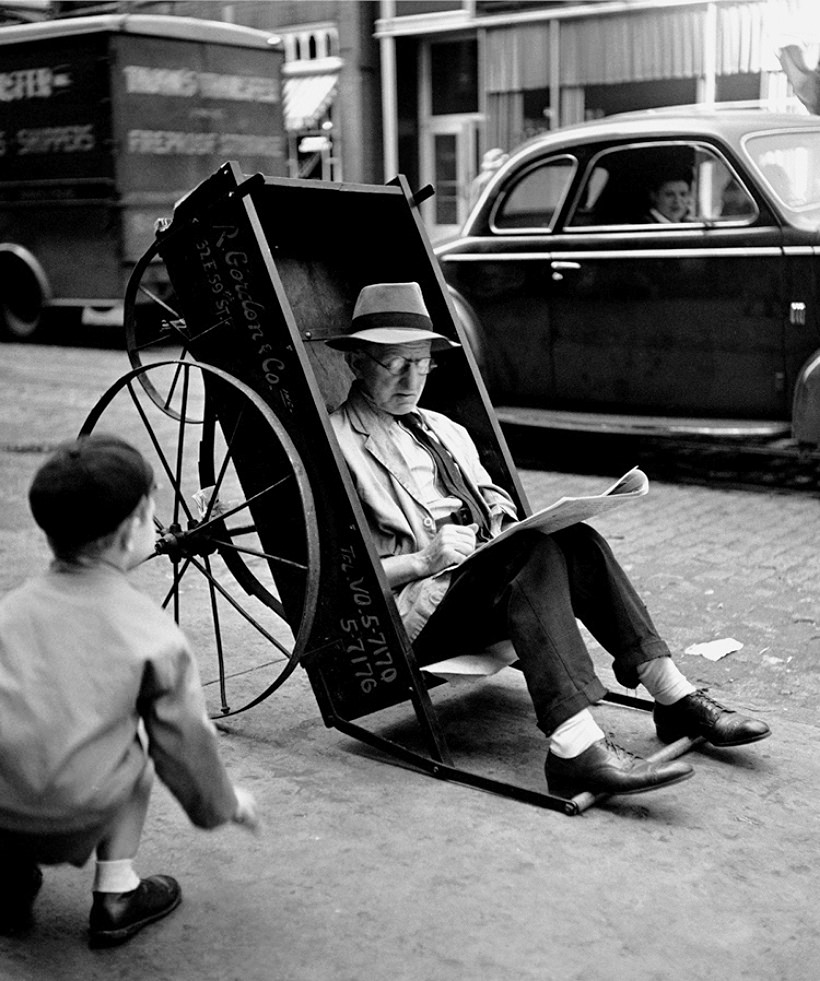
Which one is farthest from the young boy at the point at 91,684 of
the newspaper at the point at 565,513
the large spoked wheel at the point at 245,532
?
the newspaper at the point at 565,513

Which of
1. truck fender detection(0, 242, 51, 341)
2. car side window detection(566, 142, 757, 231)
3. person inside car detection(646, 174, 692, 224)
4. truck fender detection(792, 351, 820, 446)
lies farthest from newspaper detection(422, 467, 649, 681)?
truck fender detection(0, 242, 51, 341)

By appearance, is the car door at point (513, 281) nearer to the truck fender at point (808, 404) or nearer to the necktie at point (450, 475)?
the truck fender at point (808, 404)

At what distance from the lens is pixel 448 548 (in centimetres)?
361

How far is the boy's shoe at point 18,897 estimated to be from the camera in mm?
2775

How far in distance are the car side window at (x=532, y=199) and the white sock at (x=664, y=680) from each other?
15.2 ft

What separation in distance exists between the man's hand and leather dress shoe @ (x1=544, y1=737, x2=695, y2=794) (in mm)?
593

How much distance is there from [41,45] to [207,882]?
40.4 ft

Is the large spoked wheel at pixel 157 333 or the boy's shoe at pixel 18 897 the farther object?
the large spoked wheel at pixel 157 333

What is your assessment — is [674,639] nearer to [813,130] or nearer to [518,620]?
[518,620]

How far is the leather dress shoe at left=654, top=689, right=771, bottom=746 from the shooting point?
3.57 meters

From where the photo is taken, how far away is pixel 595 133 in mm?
7719

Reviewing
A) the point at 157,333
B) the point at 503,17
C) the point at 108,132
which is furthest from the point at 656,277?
the point at 503,17

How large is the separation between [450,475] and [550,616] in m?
0.76

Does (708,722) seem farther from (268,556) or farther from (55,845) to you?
(55,845)
